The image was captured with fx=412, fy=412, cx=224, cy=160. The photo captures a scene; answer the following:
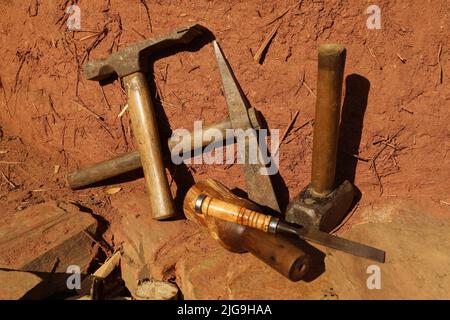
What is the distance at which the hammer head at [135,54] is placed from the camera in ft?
9.52

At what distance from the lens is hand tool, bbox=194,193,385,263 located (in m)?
2.38

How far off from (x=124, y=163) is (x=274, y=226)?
1420 mm

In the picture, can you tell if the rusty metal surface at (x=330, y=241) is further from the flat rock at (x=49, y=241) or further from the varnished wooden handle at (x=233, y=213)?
the flat rock at (x=49, y=241)

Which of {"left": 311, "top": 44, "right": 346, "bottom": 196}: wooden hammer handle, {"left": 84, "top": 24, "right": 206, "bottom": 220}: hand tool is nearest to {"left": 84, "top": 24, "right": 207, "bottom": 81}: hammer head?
{"left": 84, "top": 24, "right": 206, "bottom": 220}: hand tool

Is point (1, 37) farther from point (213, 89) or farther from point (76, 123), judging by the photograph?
point (213, 89)

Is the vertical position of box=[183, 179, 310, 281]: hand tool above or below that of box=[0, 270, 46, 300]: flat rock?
above

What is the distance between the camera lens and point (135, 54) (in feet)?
9.89

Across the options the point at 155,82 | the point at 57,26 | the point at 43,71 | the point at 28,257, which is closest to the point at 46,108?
the point at 43,71

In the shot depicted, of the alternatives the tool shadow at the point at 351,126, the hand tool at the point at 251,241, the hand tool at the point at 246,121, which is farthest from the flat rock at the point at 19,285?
the tool shadow at the point at 351,126

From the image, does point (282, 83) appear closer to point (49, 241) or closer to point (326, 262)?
point (326, 262)

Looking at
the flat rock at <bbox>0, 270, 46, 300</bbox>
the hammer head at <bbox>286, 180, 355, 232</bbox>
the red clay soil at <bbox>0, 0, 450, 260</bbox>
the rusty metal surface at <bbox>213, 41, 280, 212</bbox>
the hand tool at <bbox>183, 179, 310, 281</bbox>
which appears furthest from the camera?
the rusty metal surface at <bbox>213, 41, 280, 212</bbox>

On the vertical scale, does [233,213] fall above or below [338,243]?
above

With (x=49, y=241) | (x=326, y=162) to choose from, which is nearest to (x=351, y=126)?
(x=326, y=162)

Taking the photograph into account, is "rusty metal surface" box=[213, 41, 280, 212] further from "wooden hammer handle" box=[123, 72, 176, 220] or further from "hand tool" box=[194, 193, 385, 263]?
"wooden hammer handle" box=[123, 72, 176, 220]
